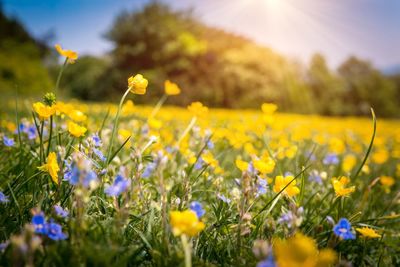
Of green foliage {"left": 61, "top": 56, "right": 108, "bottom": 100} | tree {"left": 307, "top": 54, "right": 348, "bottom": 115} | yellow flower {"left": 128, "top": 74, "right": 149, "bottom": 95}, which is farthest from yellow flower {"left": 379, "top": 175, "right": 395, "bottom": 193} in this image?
tree {"left": 307, "top": 54, "right": 348, "bottom": 115}

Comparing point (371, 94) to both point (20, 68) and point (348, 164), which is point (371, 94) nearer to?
point (20, 68)

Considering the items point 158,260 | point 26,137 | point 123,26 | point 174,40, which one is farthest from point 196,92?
point 158,260

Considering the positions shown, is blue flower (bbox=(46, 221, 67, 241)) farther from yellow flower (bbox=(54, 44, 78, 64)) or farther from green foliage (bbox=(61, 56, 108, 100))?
green foliage (bbox=(61, 56, 108, 100))

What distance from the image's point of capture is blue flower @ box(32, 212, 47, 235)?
0.98 m

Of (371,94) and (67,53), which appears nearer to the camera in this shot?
(67,53)

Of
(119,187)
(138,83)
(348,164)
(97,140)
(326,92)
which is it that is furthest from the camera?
(326,92)

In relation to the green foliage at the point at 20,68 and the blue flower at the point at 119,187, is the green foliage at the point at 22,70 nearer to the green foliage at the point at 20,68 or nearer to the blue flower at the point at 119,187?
the green foliage at the point at 20,68

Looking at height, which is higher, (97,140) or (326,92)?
(97,140)

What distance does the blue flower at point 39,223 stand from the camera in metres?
0.98

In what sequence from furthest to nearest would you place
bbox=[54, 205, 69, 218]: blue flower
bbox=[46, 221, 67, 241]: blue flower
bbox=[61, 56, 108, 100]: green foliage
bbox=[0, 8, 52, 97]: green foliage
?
bbox=[61, 56, 108, 100]: green foliage < bbox=[0, 8, 52, 97]: green foliage < bbox=[54, 205, 69, 218]: blue flower < bbox=[46, 221, 67, 241]: blue flower

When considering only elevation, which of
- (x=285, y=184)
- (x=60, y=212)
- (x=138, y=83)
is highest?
(x=138, y=83)

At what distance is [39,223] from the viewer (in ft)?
3.30

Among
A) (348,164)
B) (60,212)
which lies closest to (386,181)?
(348,164)

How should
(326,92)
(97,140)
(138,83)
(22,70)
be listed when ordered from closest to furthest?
(138,83)
(97,140)
(22,70)
(326,92)
